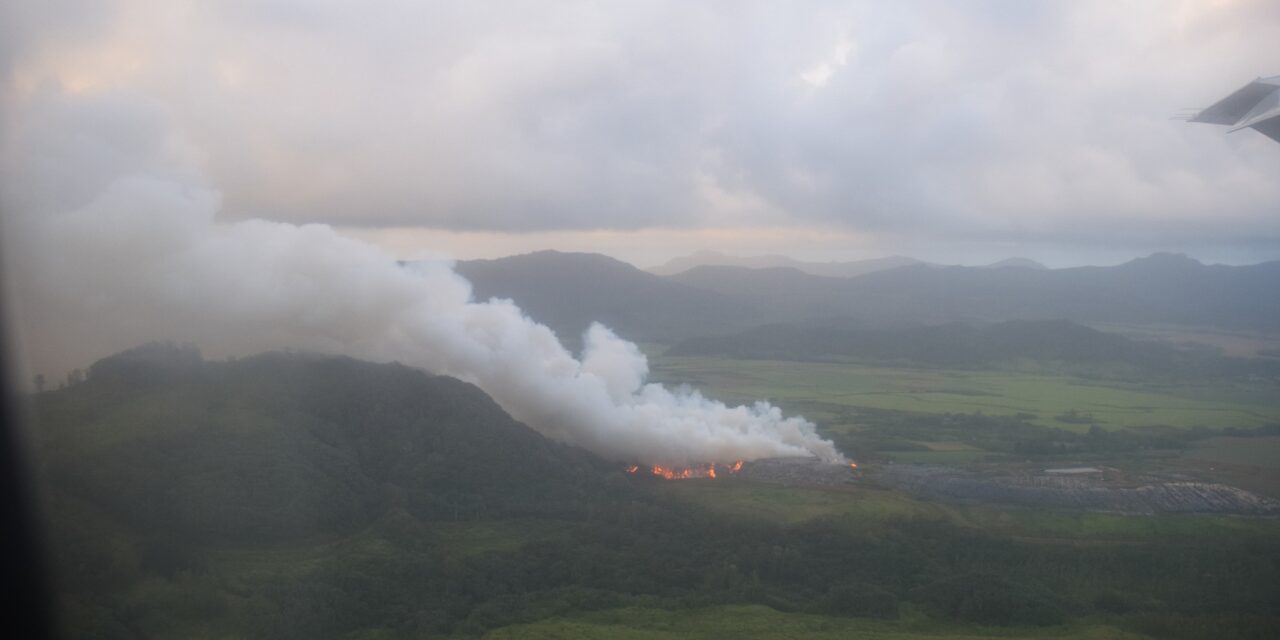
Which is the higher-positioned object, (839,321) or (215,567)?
(839,321)

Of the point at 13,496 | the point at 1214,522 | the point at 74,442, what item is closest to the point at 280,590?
the point at 13,496

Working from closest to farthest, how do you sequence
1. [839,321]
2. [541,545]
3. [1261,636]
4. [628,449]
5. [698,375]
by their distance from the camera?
[1261,636] → [541,545] → [628,449] → [698,375] → [839,321]

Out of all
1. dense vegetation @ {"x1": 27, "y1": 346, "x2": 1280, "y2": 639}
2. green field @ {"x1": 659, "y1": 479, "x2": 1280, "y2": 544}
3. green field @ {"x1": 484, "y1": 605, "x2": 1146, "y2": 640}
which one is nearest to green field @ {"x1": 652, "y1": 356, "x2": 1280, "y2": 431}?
green field @ {"x1": 659, "y1": 479, "x2": 1280, "y2": 544}

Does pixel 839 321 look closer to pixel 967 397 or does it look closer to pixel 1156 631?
pixel 967 397

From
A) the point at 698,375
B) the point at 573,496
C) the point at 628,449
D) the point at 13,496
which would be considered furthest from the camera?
the point at 698,375

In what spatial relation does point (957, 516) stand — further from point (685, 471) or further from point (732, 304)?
point (732, 304)

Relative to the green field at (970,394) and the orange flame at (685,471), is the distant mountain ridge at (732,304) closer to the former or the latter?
the green field at (970,394)

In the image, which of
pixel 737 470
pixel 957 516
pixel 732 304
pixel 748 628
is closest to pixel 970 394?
pixel 737 470

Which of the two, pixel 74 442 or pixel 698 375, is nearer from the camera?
pixel 74 442
